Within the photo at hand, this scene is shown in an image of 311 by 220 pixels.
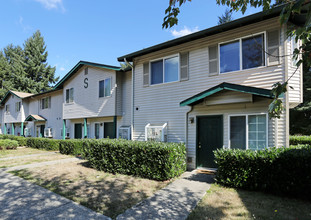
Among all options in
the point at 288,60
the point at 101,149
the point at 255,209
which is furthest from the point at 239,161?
the point at 101,149

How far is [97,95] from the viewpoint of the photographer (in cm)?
1275

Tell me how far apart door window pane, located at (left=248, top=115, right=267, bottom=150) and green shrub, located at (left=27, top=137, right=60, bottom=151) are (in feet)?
45.0

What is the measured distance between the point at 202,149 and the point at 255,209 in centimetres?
358

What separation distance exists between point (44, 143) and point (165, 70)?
12.3 m

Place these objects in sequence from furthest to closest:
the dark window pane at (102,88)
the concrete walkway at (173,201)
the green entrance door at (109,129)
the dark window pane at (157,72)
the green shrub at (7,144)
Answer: the green shrub at (7,144), the green entrance door at (109,129), the dark window pane at (102,88), the dark window pane at (157,72), the concrete walkway at (173,201)

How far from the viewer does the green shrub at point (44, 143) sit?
14.5 metres

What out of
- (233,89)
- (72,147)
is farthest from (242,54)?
(72,147)

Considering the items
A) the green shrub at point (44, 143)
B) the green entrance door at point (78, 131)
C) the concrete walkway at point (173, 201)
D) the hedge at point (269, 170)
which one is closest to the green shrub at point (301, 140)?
the hedge at point (269, 170)

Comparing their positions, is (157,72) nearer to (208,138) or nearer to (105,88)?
(208,138)

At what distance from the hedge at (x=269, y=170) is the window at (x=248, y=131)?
1.11m

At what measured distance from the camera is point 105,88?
12289mm

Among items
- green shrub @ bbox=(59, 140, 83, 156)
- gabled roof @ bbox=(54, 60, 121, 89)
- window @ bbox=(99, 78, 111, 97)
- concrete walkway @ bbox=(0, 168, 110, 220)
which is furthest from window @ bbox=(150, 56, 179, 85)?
green shrub @ bbox=(59, 140, 83, 156)

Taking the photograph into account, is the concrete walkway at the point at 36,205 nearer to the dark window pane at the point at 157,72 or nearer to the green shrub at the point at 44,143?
the dark window pane at the point at 157,72

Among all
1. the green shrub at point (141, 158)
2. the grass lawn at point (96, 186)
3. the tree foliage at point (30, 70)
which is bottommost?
the grass lawn at point (96, 186)
